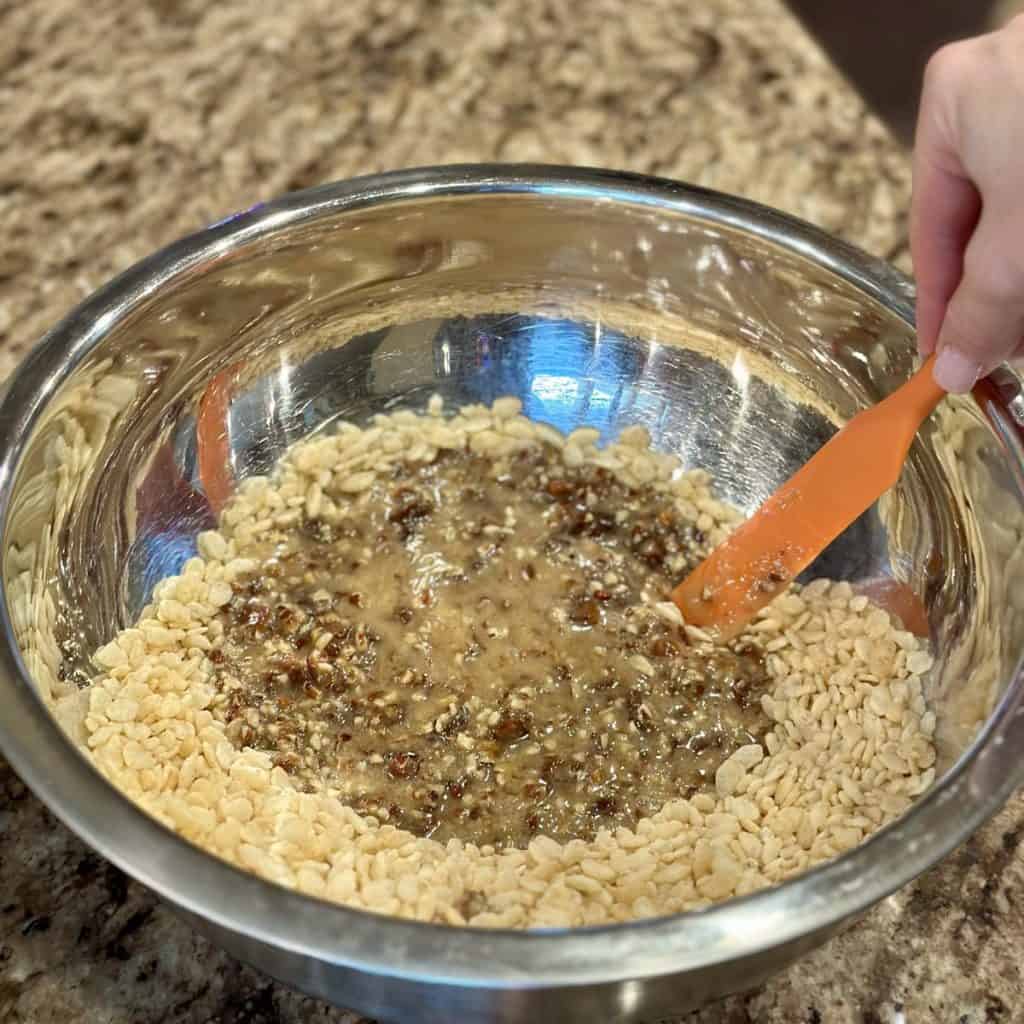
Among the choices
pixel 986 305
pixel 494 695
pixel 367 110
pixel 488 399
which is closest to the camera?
pixel 986 305

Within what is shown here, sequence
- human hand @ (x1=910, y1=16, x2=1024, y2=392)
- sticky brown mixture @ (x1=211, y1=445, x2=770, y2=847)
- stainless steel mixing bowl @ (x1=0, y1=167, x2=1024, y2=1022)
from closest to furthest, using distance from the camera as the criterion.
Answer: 1. stainless steel mixing bowl @ (x1=0, y1=167, x2=1024, y2=1022)
2. human hand @ (x1=910, y1=16, x2=1024, y2=392)
3. sticky brown mixture @ (x1=211, y1=445, x2=770, y2=847)

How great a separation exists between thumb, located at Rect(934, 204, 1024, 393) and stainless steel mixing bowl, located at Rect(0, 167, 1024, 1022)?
0.07 meters

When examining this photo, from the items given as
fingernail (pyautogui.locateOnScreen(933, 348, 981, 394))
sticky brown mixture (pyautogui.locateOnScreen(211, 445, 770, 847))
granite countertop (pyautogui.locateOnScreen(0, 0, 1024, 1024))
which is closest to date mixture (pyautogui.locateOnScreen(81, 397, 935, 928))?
sticky brown mixture (pyautogui.locateOnScreen(211, 445, 770, 847))

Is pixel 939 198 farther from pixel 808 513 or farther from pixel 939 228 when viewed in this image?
pixel 808 513

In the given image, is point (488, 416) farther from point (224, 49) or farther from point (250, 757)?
point (224, 49)

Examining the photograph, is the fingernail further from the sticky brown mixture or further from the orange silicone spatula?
the sticky brown mixture

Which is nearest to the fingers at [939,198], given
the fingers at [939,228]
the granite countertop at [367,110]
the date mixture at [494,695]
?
the fingers at [939,228]

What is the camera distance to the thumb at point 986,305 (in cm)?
67

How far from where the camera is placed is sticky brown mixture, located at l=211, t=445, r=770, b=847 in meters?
0.84

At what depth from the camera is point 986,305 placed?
2.26 ft

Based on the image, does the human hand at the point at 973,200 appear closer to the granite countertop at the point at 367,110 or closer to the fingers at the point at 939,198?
the fingers at the point at 939,198

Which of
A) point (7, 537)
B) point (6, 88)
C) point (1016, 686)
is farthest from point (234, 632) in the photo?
point (6, 88)

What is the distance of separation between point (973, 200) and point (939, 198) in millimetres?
21

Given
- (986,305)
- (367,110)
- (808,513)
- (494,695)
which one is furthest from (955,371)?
(367,110)
